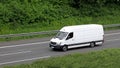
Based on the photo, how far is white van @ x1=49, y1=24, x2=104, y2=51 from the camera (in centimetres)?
2738

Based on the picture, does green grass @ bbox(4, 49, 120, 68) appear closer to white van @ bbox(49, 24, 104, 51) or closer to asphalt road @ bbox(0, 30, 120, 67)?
asphalt road @ bbox(0, 30, 120, 67)

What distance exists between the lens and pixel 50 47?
28.0 m


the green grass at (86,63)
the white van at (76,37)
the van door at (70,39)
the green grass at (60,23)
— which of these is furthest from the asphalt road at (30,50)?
the green grass at (86,63)

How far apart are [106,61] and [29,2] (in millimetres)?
22205

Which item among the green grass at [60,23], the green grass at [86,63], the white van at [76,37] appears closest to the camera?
the green grass at [86,63]

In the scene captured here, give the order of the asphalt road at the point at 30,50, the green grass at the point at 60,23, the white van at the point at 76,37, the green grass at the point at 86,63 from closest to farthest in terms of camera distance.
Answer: the green grass at the point at 86,63, the asphalt road at the point at 30,50, the white van at the point at 76,37, the green grass at the point at 60,23

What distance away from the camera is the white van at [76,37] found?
27375mm

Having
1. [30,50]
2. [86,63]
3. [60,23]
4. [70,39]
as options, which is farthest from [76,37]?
[86,63]

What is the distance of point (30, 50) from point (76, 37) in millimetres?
3826

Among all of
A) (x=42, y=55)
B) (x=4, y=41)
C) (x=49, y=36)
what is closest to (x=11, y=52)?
(x=42, y=55)

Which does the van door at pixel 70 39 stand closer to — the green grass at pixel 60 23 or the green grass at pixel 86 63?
the green grass at pixel 60 23

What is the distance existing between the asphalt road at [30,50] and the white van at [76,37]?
48cm

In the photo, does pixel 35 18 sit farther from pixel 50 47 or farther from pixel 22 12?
pixel 50 47

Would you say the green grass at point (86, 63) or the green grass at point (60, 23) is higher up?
the green grass at point (86, 63)
